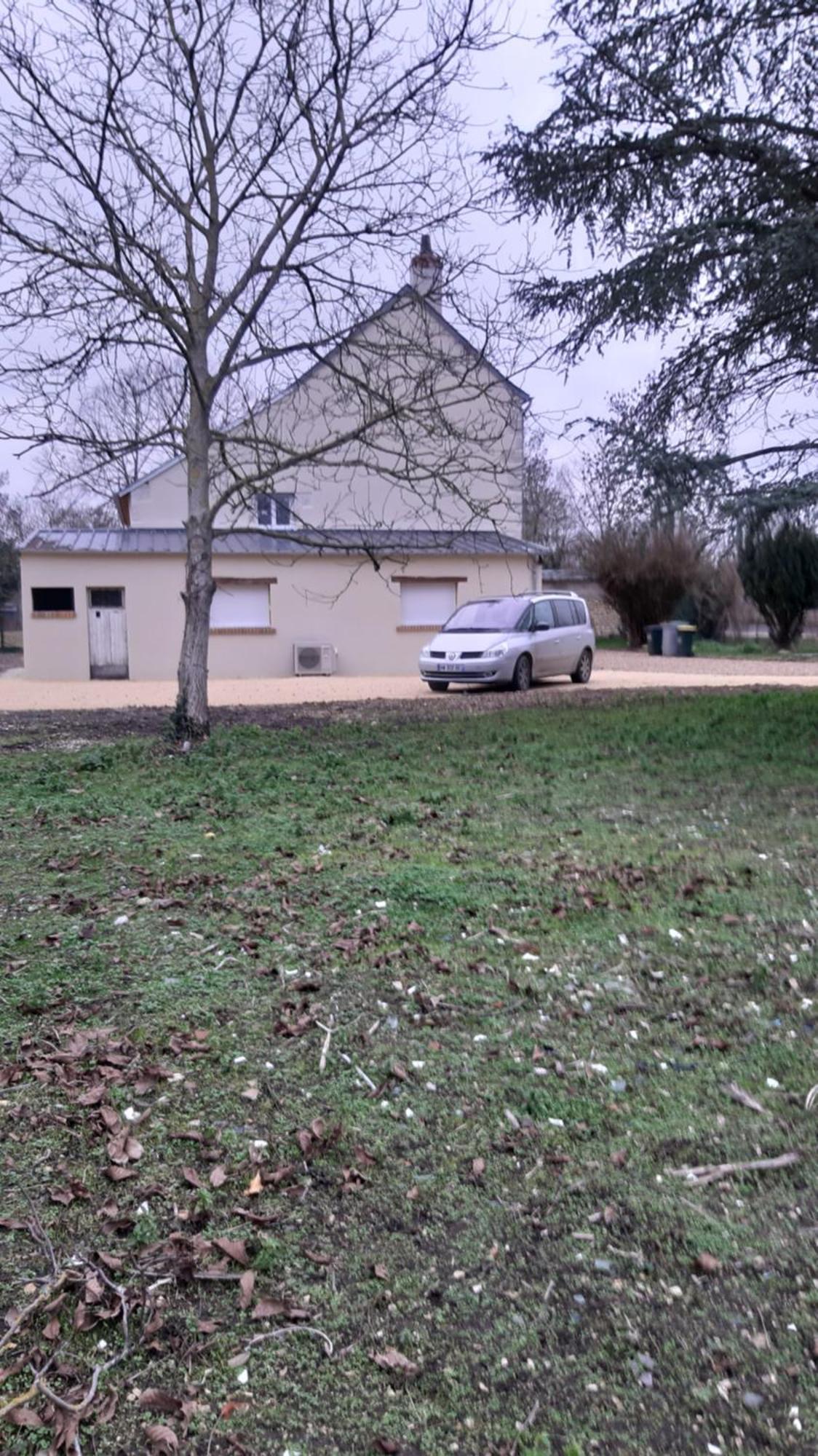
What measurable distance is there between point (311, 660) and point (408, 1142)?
1944 centimetres

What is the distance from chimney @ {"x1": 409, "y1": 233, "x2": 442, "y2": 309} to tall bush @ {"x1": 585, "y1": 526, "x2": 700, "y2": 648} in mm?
20130

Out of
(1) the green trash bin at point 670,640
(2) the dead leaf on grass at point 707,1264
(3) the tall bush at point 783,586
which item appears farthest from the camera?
(1) the green trash bin at point 670,640

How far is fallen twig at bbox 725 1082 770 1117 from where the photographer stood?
3.25 metres

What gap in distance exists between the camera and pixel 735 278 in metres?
9.06

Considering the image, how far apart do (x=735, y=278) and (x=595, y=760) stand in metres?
4.21

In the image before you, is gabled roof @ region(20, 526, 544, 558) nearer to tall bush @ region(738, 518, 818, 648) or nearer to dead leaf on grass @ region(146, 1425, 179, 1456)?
tall bush @ region(738, 518, 818, 648)

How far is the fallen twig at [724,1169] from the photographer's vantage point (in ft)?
9.48

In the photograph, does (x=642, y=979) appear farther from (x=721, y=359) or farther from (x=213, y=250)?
(x=213, y=250)

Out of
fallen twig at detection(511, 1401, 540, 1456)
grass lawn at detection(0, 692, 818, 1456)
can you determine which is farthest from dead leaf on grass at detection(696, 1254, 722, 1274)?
fallen twig at detection(511, 1401, 540, 1456)

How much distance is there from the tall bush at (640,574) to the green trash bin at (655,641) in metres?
1.52

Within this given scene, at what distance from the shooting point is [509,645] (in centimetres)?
1703

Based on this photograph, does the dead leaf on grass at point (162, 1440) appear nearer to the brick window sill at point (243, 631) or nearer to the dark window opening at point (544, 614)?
the dark window opening at point (544, 614)

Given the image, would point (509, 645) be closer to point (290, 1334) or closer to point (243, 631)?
point (243, 631)

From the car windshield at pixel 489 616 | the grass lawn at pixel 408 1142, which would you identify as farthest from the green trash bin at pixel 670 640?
the grass lawn at pixel 408 1142
